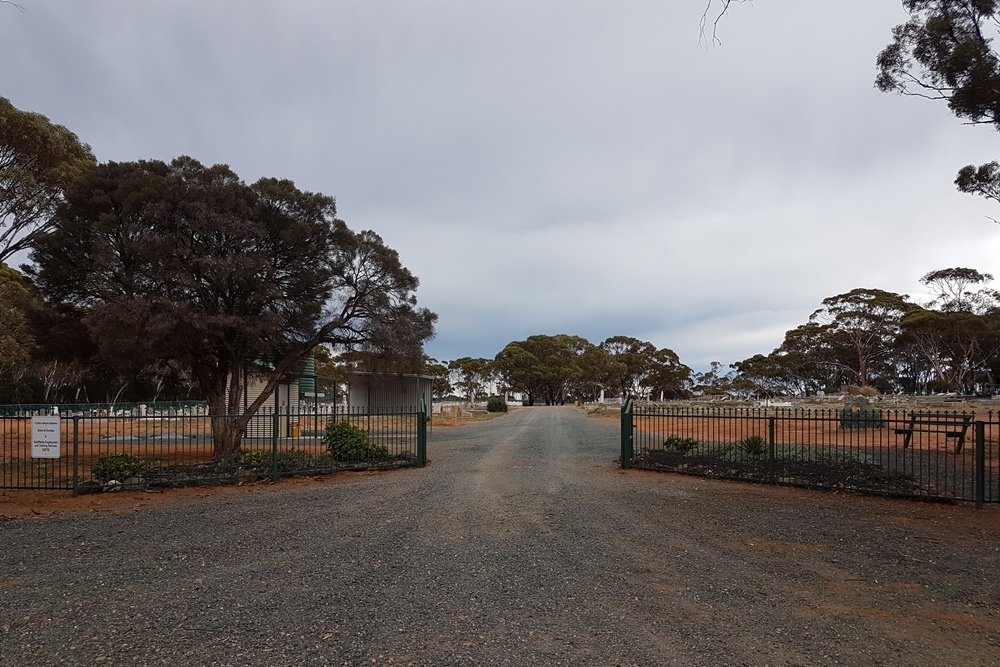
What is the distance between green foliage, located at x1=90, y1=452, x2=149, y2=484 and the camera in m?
11.2

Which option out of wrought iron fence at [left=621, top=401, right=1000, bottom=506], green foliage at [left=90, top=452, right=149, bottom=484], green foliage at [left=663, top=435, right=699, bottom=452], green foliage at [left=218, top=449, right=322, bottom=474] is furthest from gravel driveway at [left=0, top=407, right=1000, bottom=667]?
green foliage at [left=663, top=435, right=699, bottom=452]

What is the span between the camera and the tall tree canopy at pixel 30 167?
1633 cm

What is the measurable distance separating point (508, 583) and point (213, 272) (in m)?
10.9

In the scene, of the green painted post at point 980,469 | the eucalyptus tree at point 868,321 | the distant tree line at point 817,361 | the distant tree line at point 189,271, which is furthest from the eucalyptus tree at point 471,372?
the green painted post at point 980,469

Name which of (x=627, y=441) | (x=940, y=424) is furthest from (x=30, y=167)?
(x=940, y=424)

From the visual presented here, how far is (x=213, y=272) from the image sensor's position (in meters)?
13.4

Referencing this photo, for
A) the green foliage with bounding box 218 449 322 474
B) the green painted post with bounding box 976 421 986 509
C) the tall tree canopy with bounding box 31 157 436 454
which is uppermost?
the tall tree canopy with bounding box 31 157 436 454

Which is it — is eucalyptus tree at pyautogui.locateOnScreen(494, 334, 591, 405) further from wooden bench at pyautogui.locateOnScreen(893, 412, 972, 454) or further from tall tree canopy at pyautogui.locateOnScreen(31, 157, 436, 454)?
wooden bench at pyautogui.locateOnScreen(893, 412, 972, 454)

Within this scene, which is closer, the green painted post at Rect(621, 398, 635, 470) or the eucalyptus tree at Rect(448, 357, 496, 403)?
the green painted post at Rect(621, 398, 635, 470)

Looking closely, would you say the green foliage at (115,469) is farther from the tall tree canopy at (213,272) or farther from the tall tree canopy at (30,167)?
the tall tree canopy at (30,167)

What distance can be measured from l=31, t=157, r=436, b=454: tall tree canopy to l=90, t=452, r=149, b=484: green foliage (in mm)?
1937

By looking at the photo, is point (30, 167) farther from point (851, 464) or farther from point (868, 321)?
point (868, 321)

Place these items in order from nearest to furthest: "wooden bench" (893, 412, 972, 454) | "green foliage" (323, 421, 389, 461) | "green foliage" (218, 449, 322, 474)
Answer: "wooden bench" (893, 412, 972, 454)
"green foliage" (218, 449, 322, 474)
"green foliage" (323, 421, 389, 461)

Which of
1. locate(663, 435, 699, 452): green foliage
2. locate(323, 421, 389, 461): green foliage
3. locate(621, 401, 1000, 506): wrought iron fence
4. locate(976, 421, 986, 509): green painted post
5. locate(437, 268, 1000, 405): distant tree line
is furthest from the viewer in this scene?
locate(437, 268, 1000, 405): distant tree line
